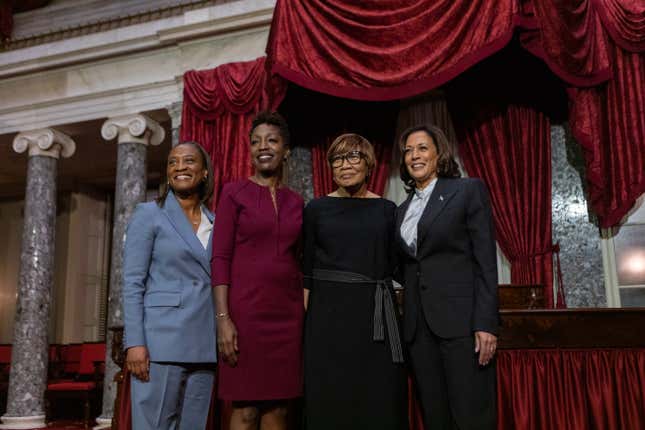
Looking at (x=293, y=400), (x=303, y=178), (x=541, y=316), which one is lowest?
(x=293, y=400)

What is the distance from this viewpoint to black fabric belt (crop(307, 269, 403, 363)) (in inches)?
87.1

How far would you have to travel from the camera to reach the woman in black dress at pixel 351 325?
7.18ft

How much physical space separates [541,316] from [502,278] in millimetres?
2238

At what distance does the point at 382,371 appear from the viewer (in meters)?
2.20

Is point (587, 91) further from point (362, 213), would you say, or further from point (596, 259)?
point (362, 213)

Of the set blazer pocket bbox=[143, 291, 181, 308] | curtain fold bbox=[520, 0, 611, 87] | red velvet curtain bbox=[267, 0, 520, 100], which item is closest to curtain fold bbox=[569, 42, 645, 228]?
curtain fold bbox=[520, 0, 611, 87]

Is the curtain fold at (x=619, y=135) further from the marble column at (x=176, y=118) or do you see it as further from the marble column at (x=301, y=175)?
the marble column at (x=176, y=118)

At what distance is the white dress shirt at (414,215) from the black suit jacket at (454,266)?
2cm

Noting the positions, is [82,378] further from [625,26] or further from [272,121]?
[625,26]

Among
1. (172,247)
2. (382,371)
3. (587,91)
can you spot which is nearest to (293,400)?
(382,371)

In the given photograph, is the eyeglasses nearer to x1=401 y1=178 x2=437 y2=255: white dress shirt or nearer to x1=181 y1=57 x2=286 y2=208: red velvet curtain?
x1=401 y1=178 x2=437 y2=255: white dress shirt

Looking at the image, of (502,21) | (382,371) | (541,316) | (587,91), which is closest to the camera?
(382,371)

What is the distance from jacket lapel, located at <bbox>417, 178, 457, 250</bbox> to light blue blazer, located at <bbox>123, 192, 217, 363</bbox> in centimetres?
77

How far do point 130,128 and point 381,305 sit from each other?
5091 millimetres
